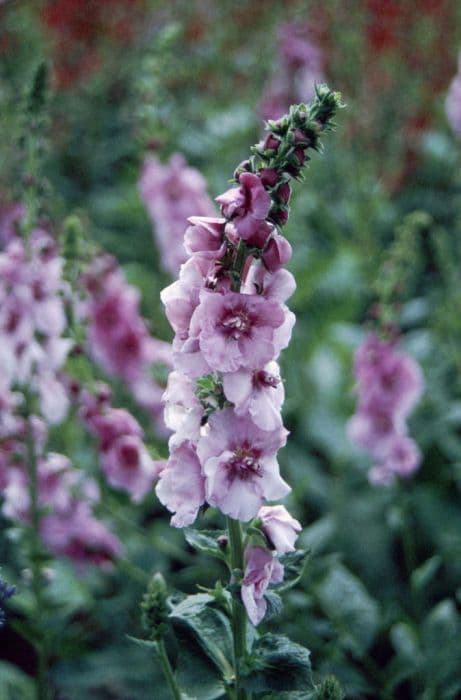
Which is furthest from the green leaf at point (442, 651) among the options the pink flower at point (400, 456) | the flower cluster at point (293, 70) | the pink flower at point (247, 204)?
the flower cluster at point (293, 70)

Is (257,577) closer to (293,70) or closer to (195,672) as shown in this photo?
(195,672)

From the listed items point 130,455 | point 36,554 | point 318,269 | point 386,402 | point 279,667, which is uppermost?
point 318,269

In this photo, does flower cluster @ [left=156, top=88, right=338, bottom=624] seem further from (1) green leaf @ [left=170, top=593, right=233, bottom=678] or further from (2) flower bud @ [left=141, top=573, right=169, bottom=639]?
(2) flower bud @ [left=141, top=573, right=169, bottom=639]

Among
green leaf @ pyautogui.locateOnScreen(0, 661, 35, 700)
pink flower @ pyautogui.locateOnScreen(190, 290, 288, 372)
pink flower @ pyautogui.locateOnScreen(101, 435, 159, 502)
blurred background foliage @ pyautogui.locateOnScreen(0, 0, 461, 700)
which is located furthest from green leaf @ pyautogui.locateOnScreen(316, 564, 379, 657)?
pink flower @ pyautogui.locateOnScreen(190, 290, 288, 372)

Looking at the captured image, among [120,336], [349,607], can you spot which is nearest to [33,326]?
[120,336]

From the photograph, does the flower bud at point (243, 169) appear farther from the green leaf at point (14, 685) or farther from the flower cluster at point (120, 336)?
the green leaf at point (14, 685)

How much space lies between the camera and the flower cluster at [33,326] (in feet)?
6.86

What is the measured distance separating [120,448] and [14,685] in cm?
83

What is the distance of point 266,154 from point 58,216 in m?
1.71

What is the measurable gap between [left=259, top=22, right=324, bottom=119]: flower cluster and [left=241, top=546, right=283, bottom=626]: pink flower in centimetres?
275

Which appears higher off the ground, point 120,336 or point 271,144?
point 120,336

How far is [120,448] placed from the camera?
2.12 metres

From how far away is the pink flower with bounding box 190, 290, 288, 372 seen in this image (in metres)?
1.23

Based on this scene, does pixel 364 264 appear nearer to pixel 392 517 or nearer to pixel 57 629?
pixel 392 517
